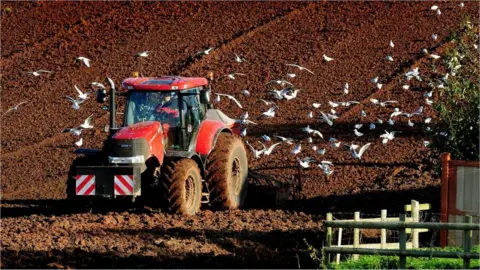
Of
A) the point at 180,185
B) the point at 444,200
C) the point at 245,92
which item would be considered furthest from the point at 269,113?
the point at 444,200

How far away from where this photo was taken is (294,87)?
2820 centimetres

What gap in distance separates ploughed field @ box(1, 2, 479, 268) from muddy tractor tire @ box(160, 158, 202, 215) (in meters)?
0.19

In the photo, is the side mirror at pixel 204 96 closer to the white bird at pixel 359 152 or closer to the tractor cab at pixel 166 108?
the tractor cab at pixel 166 108

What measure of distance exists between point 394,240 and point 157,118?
410 centimetres

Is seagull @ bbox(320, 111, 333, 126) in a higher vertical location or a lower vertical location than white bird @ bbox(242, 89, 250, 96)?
lower

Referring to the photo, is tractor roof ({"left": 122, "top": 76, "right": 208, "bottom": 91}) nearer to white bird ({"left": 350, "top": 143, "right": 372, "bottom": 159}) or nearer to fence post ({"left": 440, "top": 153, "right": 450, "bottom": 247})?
fence post ({"left": 440, "top": 153, "right": 450, "bottom": 247})

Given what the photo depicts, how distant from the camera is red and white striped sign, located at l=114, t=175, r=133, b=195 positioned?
45.4 ft

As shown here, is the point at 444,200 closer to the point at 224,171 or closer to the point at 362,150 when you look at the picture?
the point at 224,171

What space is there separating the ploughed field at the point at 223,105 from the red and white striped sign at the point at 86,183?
0.38 meters

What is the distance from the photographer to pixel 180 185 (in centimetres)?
1398

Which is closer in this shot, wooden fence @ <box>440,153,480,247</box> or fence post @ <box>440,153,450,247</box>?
wooden fence @ <box>440,153,480,247</box>

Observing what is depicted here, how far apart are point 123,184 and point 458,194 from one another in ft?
15.3

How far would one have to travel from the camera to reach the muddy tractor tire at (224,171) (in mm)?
15234

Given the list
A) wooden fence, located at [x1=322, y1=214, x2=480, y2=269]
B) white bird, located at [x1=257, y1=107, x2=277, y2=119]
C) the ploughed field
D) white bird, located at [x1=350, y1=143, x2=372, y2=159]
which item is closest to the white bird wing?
white bird, located at [x1=350, y1=143, x2=372, y2=159]
